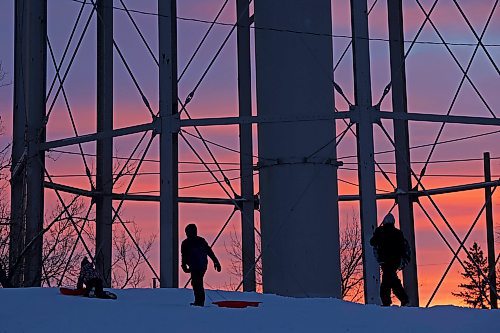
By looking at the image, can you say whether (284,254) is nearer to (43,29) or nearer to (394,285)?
(394,285)

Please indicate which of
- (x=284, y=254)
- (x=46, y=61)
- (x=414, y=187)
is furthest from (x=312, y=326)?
(x=414, y=187)

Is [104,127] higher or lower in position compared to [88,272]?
higher

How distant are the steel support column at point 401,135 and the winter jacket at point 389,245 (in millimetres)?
7946

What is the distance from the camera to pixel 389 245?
655 inches

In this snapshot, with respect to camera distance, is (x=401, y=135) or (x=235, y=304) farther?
(x=401, y=135)

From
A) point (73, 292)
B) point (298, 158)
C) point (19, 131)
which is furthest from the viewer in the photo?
point (19, 131)

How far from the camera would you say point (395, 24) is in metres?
25.3

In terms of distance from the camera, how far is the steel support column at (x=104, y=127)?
23.6 meters

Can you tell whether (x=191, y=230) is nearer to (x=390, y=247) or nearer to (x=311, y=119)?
(x=390, y=247)

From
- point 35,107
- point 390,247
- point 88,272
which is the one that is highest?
point 35,107

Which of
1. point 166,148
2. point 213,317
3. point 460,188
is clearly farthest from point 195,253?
point 460,188

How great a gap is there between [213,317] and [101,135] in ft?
24.4

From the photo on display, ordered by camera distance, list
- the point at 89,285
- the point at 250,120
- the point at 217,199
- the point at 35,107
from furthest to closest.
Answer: the point at 217,199, the point at 35,107, the point at 250,120, the point at 89,285

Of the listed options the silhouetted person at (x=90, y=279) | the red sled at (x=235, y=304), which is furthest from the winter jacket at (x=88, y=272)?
the red sled at (x=235, y=304)
